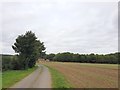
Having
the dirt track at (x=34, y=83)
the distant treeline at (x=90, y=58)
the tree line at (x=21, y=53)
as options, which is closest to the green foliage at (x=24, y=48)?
the tree line at (x=21, y=53)

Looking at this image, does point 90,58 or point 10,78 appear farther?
point 90,58

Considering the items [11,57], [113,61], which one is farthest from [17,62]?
[113,61]

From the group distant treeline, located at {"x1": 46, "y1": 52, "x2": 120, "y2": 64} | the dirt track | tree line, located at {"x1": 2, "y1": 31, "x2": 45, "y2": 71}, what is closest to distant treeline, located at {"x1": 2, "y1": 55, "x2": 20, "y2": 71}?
tree line, located at {"x1": 2, "y1": 31, "x2": 45, "y2": 71}

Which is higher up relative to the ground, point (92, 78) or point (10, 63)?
point (10, 63)

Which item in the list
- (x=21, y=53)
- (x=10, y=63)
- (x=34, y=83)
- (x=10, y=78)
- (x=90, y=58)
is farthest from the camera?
(x=90, y=58)

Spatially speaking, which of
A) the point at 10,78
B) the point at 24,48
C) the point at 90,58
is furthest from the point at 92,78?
the point at 90,58

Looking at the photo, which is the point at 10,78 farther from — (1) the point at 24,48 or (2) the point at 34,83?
(1) the point at 24,48

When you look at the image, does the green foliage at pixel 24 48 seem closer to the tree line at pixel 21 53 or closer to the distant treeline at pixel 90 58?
the tree line at pixel 21 53

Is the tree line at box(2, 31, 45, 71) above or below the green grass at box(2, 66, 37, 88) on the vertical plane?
above

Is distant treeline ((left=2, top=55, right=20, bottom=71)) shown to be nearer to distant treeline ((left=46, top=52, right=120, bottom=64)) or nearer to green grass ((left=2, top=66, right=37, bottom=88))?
green grass ((left=2, top=66, right=37, bottom=88))

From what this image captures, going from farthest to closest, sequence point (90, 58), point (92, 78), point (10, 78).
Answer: point (90, 58)
point (92, 78)
point (10, 78)

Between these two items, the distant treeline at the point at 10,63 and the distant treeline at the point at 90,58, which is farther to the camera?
Answer: the distant treeline at the point at 90,58

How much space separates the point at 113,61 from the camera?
413ft

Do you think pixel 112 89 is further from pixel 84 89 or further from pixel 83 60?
pixel 83 60
